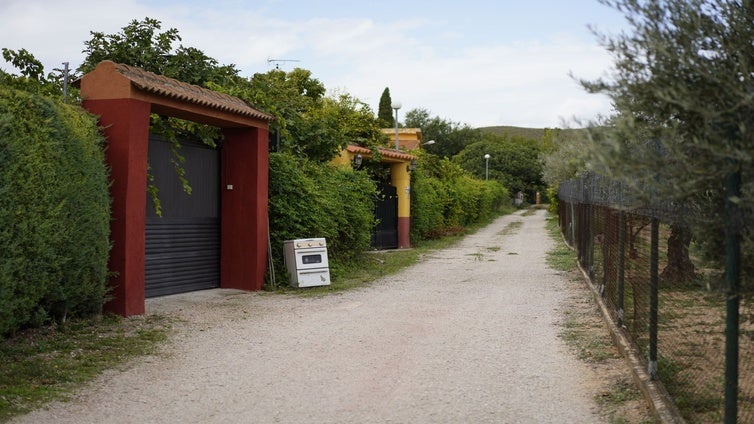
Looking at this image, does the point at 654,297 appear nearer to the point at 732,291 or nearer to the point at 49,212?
the point at 732,291

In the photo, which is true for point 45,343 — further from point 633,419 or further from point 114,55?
point 114,55

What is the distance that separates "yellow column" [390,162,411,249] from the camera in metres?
24.8

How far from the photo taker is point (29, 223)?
7.50 metres

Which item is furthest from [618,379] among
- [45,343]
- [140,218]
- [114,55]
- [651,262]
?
[114,55]

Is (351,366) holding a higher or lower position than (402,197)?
lower

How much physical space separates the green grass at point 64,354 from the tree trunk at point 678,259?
4.61 m

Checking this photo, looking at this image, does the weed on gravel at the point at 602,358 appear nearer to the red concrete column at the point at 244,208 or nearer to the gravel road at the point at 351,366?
the gravel road at the point at 351,366

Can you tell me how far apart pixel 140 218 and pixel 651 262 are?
20.7ft

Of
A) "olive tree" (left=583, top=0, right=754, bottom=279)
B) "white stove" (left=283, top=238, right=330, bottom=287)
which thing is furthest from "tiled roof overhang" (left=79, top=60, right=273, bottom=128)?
"olive tree" (left=583, top=0, right=754, bottom=279)

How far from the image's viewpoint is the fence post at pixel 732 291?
12.4ft

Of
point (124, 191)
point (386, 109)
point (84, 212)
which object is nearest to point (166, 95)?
point (124, 191)

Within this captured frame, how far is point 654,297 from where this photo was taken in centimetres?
617

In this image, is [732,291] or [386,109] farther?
[386,109]

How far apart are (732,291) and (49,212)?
6.41 m
